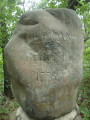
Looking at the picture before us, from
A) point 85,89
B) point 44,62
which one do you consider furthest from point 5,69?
point 44,62

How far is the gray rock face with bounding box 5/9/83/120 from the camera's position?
1.73 m

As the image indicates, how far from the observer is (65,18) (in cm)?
192

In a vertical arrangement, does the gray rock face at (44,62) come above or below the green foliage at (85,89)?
above

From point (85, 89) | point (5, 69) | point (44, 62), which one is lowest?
point (85, 89)

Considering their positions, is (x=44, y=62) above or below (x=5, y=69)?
above

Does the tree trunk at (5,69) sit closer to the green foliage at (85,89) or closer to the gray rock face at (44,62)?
the gray rock face at (44,62)

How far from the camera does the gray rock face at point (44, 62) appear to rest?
1728 millimetres

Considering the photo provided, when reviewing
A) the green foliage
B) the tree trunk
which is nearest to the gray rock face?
the green foliage

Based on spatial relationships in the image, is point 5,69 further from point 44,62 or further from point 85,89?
point 44,62

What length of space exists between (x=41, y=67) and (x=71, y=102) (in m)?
0.80

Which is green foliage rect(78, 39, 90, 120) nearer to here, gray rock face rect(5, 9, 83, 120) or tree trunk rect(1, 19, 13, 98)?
gray rock face rect(5, 9, 83, 120)

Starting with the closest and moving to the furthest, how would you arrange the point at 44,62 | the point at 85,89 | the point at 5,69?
the point at 44,62 < the point at 85,89 < the point at 5,69

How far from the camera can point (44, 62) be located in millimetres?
1771

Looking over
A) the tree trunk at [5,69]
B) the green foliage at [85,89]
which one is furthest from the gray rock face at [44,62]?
the tree trunk at [5,69]
